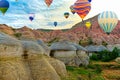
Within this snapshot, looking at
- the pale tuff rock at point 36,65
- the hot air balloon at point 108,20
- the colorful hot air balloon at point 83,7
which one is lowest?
the pale tuff rock at point 36,65

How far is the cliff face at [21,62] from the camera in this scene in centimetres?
1048

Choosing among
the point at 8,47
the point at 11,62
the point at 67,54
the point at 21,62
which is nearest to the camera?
the point at 11,62

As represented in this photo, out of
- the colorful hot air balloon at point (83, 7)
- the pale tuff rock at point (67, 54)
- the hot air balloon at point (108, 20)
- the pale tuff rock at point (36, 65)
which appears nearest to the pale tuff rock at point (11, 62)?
the pale tuff rock at point (36, 65)

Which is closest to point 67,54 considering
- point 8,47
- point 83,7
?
point 83,7

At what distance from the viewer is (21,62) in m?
11.8

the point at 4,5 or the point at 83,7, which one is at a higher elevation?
the point at 4,5

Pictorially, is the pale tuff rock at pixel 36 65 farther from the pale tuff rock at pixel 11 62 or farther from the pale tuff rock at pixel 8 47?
the pale tuff rock at pixel 8 47

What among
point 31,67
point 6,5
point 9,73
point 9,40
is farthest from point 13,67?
point 6,5

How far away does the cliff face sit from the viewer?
412 inches

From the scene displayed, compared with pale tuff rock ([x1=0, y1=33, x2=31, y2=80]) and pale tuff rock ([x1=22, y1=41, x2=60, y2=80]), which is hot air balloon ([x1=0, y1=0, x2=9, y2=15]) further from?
pale tuff rock ([x1=0, y1=33, x2=31, y2=80])

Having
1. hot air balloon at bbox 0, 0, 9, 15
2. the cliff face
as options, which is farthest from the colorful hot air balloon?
the cliff face

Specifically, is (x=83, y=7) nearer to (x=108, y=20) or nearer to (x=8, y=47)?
(x=108, y=20)

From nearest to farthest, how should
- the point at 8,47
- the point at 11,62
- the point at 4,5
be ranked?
the point at 11,62, the point at 8,47, the point at 4,5

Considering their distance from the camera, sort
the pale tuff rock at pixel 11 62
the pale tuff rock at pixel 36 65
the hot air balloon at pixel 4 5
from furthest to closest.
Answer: the hot air balloon at pixel 4 5 < the pale tuff rock at pixel 36 65 < the pale tuff rock at pixel 11 62
